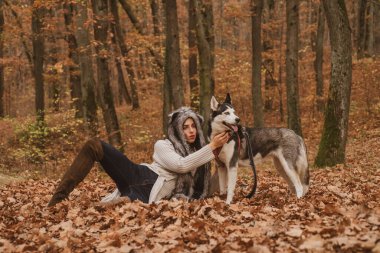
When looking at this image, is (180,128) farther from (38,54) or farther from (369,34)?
(369,34)

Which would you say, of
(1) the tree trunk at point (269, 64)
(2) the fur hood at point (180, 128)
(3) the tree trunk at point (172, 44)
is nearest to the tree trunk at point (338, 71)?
(3) the tree trunk at point (172, 44)

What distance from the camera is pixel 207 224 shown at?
16.7 ft

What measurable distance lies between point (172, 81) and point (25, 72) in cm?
3473

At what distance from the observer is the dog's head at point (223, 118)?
682cm

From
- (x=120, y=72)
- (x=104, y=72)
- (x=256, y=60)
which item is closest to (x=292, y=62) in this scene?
(x=256, y=60)

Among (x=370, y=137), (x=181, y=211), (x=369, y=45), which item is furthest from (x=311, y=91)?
(x=181, y=211)

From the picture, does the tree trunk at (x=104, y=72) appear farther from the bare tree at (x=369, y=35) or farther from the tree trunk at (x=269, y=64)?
the bare tree at (x=369, y=35)

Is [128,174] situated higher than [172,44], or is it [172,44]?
[172,44]

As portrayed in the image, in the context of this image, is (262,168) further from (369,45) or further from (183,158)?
(369,45)

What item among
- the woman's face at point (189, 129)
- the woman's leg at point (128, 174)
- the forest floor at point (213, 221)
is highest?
the woman's face at point (189, 129)

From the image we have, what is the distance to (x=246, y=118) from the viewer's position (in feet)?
77.5

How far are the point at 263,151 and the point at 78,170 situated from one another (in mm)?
3237

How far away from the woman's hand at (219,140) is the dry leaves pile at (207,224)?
0.83 meters

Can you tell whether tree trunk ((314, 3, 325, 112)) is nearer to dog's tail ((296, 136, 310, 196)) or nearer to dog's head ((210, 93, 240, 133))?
dog's tail ((296, 136, 310, 196))
